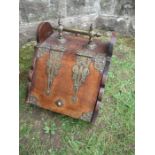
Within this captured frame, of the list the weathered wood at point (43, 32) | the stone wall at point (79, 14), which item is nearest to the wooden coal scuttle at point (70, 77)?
the weathered wood at point (43, 32)

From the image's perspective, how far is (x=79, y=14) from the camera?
9.12ft

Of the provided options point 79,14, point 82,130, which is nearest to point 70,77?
point 82,130

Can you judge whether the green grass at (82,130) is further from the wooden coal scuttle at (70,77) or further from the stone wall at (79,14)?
the stone wall at (79,14)

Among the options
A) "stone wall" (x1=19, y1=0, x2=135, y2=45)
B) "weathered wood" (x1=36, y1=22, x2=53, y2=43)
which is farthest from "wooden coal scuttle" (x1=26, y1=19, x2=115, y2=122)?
"stone wall" (x1=19, y1=0, x2=135, y2=45)

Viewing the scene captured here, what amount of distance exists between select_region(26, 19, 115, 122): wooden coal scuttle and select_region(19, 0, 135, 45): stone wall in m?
0.68

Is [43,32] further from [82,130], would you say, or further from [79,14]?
[79,14]

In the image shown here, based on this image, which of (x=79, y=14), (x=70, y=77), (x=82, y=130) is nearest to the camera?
(x=70, y=77)

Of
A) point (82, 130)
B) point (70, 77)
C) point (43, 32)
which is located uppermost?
point (43, 32)

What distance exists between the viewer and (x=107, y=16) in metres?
2.93

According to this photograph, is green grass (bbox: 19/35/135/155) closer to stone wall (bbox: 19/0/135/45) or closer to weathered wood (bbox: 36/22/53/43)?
weathered wood (bbox: 36/22/53/43)

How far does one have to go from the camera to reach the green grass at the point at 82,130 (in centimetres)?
178

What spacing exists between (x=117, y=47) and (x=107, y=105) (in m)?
0.91

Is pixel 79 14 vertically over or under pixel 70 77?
over

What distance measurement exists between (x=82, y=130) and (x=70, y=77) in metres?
0.44
